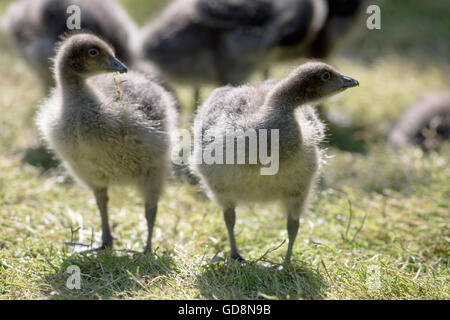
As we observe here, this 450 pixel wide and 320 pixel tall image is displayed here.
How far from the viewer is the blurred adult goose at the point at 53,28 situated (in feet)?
15.0

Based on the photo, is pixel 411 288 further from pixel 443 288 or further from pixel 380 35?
pixel 380 35

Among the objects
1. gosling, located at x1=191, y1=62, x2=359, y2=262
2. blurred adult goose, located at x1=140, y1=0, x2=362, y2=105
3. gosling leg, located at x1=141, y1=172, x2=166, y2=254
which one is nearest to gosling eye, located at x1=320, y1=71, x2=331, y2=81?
gosling, located at x1=191, y1=62, x2=359, y2=262

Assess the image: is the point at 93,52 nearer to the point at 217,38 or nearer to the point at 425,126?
the point at 217,38

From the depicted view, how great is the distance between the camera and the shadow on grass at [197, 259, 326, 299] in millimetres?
2498

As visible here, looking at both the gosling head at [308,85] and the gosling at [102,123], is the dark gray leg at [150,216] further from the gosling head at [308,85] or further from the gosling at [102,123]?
the gosling head at [308,85]

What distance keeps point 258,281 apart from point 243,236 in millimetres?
714

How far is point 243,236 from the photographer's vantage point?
333 centimetres

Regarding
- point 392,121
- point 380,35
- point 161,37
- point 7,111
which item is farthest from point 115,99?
point 380,35

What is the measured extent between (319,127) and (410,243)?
2.95 feet

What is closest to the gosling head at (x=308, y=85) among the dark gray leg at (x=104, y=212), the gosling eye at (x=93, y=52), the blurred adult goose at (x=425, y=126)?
the gosling eye at (x=93, y=52)

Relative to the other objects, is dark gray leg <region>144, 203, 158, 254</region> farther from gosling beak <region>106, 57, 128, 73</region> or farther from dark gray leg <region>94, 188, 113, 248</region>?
gosling beak <region>106, 57, 128, 73</region>

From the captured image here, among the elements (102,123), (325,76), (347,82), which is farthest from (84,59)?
(347,82)

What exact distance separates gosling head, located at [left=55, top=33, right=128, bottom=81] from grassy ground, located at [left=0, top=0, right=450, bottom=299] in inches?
36.6

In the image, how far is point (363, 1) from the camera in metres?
5.47
